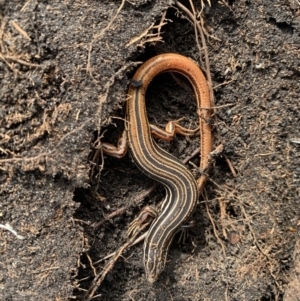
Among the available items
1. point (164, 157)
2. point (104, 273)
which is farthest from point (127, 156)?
point (104, 273)

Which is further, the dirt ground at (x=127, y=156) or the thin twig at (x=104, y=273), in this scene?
the thin twig at (x=104, y=273)

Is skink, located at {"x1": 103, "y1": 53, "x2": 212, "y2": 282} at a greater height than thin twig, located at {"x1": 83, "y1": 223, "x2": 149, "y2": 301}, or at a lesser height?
greater

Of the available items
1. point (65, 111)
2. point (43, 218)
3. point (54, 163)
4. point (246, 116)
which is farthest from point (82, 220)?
point (246, 116)

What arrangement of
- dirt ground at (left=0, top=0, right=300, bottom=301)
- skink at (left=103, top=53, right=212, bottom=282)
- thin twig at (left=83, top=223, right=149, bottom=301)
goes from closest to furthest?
1. dirt ground at (left=0, top=0, right=300, bottom=301)
2. skink at (left=103, top=53, right=212, bottom=282)
3. thin twig at (left=83, top=223, right=149, bottom=301)

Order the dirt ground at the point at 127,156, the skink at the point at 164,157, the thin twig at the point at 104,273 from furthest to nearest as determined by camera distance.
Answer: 1. the thin twig at the point at 104,273
2. the skink at the point at 164,157
3. the dirt ground at the point at 127,156

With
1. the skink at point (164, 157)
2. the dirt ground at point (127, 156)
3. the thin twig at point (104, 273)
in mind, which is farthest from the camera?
the thin twig at point (104, 273)

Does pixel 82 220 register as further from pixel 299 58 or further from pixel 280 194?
pixel 299 58

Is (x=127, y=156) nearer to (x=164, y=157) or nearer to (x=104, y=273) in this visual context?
(x=164, y=157)
